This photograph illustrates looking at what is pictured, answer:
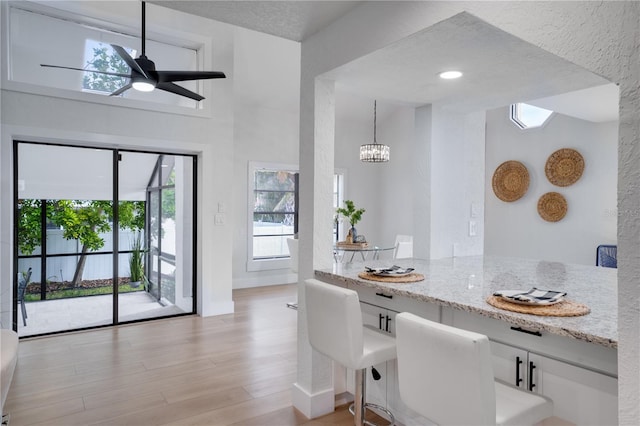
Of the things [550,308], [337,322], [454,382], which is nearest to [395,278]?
[337,322]

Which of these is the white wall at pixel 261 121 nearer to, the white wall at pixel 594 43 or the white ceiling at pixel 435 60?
the white ceiling at pixel 435 60

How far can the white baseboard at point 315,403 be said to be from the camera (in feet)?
8.46

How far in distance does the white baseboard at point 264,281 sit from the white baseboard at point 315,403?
4.07m

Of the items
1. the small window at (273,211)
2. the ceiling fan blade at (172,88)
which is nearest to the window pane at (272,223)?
the small window at (273,211)

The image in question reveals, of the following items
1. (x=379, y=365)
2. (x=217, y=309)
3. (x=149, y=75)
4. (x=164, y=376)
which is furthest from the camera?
(x=217, y=309)

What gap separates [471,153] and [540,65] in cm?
124

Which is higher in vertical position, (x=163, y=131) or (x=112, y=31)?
(x=112, y=31)

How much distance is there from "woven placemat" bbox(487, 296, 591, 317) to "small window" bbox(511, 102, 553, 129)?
507cm

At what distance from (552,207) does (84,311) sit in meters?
6.13

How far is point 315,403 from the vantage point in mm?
2590

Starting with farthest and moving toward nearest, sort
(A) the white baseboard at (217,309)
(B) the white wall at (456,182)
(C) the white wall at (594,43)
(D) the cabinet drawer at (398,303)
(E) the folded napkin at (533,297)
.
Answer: (A) the white baseboard at (217,309) < (B) the white wall at (456,182) < (D) the cabinet drawer at (398,303) < (E) the folded napkin at (533,297) < (C) the white wall at (594,43)

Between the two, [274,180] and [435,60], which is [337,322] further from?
[274,180]

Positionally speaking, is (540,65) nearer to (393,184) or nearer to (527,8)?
(527,8)

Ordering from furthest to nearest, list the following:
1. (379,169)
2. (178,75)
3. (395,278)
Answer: (379,169)
(178,75)
(395,278)
